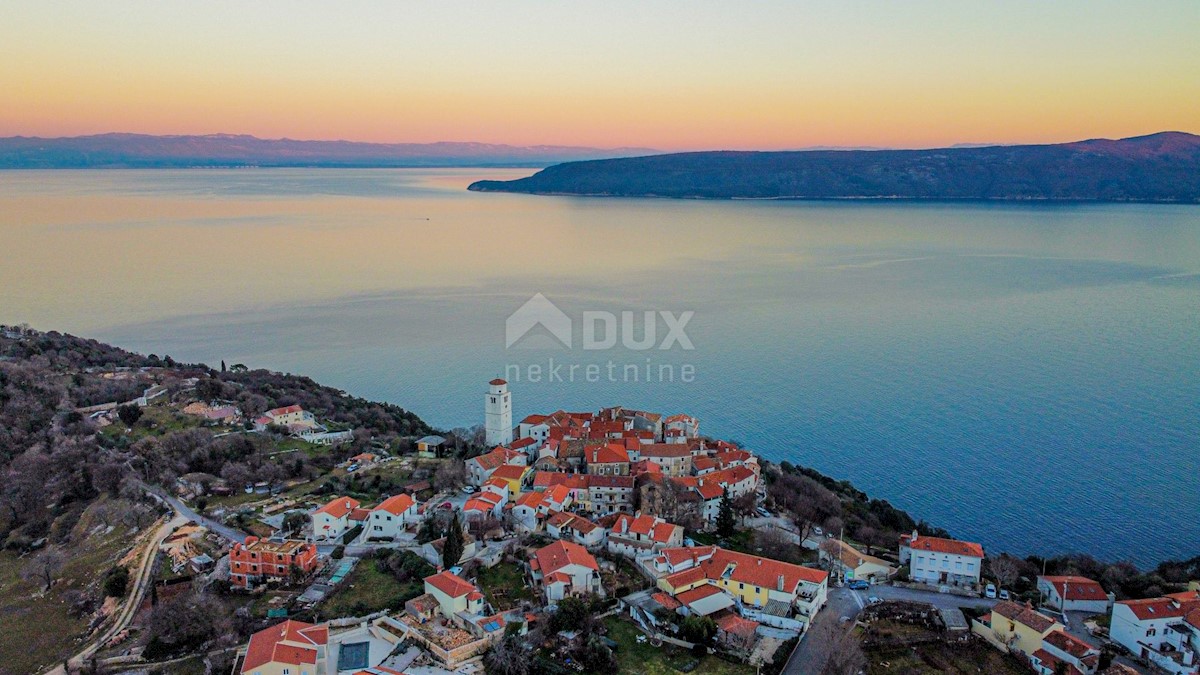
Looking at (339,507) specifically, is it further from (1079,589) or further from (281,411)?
(1079,589)

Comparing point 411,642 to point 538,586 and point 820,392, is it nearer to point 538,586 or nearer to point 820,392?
point 538,586

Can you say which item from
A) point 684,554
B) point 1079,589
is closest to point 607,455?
point 684,554

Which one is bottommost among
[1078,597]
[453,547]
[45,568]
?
[45,568]

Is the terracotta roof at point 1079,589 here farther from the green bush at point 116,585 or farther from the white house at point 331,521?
the green bush at point 116,585

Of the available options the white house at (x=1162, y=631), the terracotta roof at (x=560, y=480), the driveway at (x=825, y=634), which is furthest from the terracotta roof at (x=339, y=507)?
the white house at (x=1162, y=631)

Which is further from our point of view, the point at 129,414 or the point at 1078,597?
the point at 129,414

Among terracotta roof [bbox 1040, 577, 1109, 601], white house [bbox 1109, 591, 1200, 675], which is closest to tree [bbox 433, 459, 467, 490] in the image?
terracotta roof [bbox 1040, 577, 1109, 601]
